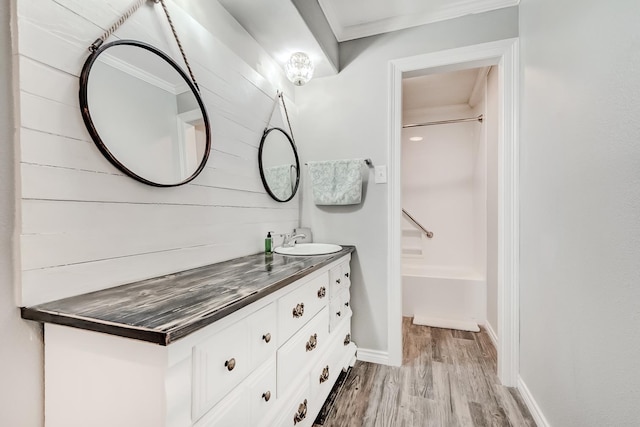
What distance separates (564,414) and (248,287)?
1332 mm

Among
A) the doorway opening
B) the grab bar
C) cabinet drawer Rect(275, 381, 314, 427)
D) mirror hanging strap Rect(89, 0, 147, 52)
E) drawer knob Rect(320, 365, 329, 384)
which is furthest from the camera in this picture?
the grab bar

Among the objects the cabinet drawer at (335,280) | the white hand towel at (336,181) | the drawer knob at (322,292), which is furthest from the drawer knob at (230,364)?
the white hand towel at (336,181)

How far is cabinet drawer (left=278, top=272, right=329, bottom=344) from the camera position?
1.13 meters

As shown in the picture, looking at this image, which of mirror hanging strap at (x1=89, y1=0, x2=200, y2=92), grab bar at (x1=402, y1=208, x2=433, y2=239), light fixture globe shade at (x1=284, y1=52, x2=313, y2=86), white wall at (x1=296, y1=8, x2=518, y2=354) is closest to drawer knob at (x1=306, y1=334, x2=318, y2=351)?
white wall at (x1=296, y1=8, x2=518, y2=354)

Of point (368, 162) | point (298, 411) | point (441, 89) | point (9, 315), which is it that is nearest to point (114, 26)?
point (9, 315)

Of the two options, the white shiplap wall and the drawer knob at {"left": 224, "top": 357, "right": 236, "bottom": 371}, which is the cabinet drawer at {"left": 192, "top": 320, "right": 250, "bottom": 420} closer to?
the drawer knob at {"left": 224, "top": 357, "right": 236, "bottom": 371}

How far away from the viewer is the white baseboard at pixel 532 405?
4.55 ft

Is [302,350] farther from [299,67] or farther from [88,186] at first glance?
[299,67]

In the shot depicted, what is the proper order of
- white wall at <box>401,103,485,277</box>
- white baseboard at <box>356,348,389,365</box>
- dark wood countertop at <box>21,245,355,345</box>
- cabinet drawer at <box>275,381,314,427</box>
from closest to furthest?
1. dark wood countertop at <box>21,245,355,345</box>
2. cabinet drawer at <box>275,381,314,427</box>
3. white baseboard at <box>356,348,389,365</box>
4. white wall at <box>401,103,485,277</box>

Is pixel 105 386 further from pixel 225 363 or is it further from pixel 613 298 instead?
pixel 613 298

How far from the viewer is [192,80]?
1291 mm

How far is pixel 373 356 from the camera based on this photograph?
2.04 meters

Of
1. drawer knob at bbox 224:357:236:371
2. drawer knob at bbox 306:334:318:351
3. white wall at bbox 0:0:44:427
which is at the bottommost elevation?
drawer knob at bbox 306:334:318:351

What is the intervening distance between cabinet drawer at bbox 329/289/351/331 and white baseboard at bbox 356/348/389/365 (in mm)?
320
